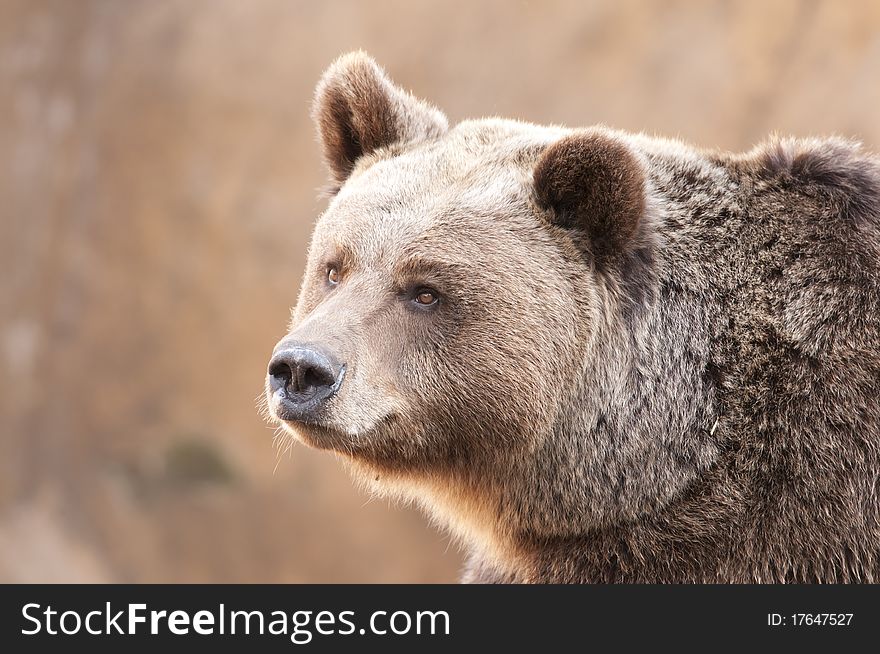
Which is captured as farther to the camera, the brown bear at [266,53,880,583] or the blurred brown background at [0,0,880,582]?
the blurred brown background at [0,0,880,582]

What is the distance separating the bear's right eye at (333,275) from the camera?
14.7 feet

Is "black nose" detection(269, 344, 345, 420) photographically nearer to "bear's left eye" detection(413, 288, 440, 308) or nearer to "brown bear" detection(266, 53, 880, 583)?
"brown bear" detection(266, 53, 880, 583)

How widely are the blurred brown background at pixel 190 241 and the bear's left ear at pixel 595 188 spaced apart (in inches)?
232

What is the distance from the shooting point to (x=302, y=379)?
13.2ft

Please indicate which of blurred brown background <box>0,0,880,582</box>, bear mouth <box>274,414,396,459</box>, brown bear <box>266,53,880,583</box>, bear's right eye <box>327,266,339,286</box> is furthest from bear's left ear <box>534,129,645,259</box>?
blurred brown background <box>0,0,880,582</box>

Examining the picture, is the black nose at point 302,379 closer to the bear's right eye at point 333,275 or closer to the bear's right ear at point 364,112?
the bear's right eye at point 333,275

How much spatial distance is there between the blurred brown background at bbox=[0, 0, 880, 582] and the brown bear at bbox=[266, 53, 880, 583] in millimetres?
5772

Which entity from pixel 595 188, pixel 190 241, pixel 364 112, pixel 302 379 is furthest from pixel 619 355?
pixel 190 241

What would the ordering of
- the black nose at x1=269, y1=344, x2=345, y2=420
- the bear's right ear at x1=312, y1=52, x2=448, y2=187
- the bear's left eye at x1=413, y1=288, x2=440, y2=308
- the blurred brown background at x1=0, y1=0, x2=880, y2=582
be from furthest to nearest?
1. the blurred brown background at x1=0, y1=0, x2=880, y2=582
2. the bear's right ear at x1=312, y1=52, x2=448, y2=187
3. the bear's left eye at x1=413, y1=288, x2=440, y2=308
4. the black nose at x1=269, y1=344, x2=345, y2=420

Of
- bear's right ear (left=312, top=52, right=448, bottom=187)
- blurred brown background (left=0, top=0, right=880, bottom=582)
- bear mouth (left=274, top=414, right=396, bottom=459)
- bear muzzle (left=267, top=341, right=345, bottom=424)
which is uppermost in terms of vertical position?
blurred brown background (left=0, top=0, right=880, bottom=582)

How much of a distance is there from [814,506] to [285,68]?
26.6ft

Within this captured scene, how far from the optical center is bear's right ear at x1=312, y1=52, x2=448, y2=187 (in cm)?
498

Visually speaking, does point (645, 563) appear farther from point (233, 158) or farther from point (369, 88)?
point (233, 158)

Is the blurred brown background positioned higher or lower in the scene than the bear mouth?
higher
